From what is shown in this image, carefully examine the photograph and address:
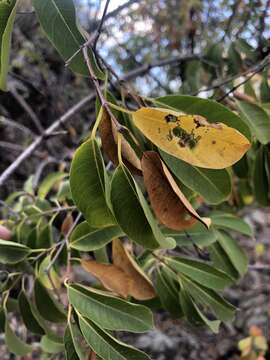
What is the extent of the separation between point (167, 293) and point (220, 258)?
174 mm

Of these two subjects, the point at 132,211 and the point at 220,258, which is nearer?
the point at 132,211

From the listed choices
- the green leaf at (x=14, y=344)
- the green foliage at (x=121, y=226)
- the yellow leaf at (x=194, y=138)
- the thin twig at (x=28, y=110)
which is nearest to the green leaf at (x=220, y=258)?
the green foliage at (x=121, y=226)

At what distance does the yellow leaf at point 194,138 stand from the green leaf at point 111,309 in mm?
264

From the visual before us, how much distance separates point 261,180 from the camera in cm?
99

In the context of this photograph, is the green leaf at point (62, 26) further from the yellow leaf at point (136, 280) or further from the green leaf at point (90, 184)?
the yellow leaf at point (136, 280)

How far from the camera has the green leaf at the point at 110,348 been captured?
62 cm

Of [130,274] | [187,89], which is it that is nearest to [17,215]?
[130,274]

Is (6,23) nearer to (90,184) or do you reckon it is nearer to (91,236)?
(90,184)

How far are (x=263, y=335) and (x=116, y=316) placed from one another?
1.52 m

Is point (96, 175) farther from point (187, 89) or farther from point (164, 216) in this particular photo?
point (187, 89)

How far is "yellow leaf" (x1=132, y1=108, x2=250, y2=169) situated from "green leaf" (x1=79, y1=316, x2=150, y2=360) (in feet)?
0.88

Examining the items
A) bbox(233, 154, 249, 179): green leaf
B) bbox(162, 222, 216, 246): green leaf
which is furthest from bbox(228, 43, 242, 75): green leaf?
bbox(162, 222, 216, 246): green leaf

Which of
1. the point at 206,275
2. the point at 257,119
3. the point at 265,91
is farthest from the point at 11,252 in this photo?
the point at 265,91

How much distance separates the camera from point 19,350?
0.91 metres
